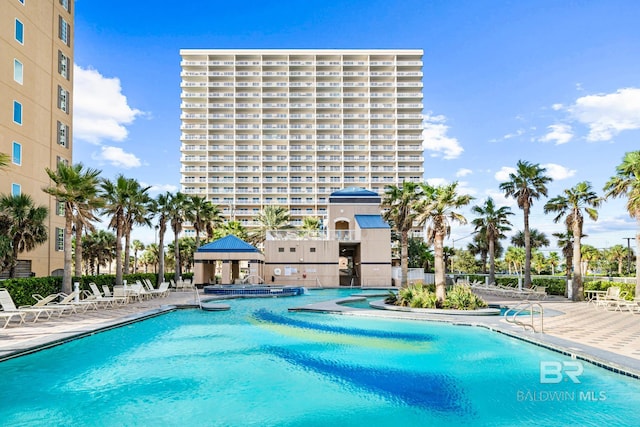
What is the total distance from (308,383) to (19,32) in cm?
2611

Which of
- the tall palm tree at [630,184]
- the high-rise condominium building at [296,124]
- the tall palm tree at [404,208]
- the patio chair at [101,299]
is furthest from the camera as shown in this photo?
the high-rise condominium building at [296,124]

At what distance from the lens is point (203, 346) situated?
1063 cm

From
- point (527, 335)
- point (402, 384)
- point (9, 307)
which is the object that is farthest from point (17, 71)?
point (527, 335)

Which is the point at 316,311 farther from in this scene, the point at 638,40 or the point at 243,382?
the point at 638,40

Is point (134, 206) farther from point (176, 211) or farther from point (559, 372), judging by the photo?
point (559, 372)

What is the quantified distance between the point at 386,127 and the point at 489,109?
153 feet

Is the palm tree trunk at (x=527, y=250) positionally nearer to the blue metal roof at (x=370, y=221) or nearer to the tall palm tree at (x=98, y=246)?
the blue metal roof at (x=370, y=221)

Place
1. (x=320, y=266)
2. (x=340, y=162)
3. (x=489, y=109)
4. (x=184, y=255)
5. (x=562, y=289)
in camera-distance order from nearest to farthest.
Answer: (x=562, y=289)
(x=489, y=109)
(x=320, y=266)
(x=184, y=255)
(x=340, y=162)

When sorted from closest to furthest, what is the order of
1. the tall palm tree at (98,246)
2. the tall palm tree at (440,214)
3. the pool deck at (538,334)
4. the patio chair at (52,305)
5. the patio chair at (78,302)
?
the pool deck at (538,334)
the patio chair at (52,305)
the patio chair at (78,302)
the tall palm tree at (440,214)
the tall palm tree at (98,246)

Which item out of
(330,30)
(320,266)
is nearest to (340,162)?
(330,30)

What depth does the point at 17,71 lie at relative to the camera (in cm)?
2339

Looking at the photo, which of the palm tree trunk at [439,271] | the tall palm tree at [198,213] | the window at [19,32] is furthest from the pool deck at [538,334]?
the tall palm tree at [198,213]

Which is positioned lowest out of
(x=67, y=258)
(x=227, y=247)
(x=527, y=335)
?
(x=527, y=335)

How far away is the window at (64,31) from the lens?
28.0 metres
